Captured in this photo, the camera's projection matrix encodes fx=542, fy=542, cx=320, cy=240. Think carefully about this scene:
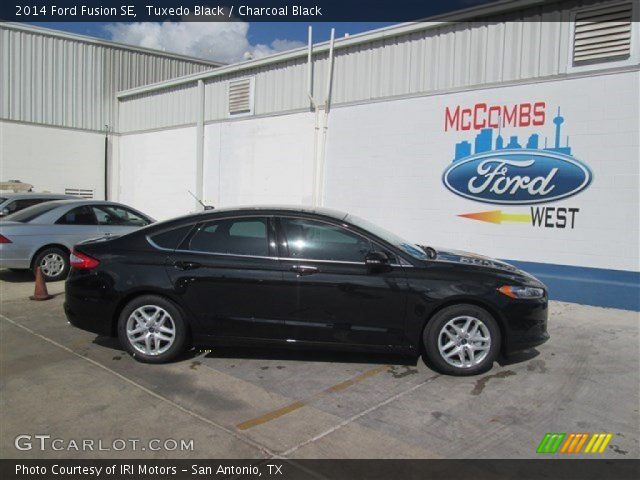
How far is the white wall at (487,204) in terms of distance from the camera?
25.7ft

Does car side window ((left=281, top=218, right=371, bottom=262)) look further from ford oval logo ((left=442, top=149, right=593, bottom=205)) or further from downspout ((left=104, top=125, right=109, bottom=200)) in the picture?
downspout ((left=104, top=125, right=109, bottom=200))

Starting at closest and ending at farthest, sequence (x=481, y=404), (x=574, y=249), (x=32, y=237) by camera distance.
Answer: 1. (x=481, y=404)
2. (x=574, y=249)
3. (x=32, y=237)

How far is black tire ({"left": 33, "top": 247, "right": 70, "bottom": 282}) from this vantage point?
916 centimetres

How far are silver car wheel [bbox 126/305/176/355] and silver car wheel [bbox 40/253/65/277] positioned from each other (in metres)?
4.93

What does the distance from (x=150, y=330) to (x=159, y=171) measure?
11909 millimetres

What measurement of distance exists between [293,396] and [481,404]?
60.7 inches

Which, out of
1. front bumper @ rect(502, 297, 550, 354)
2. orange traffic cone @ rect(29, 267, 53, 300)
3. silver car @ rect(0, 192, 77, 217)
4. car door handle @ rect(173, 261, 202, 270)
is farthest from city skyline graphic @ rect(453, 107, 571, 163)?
silver car @ rect(0, 192, 77, 217)

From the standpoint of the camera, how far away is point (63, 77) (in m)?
17.2

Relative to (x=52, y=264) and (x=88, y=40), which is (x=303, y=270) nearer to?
(x=52, y=264)

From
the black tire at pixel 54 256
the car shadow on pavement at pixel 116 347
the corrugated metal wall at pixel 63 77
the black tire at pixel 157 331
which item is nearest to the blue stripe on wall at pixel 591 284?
the car shadow on pavement at pixel 116 347

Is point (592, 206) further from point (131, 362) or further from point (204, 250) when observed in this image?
point (131, 362)

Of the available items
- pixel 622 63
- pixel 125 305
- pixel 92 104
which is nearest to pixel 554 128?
pixel 622 63
